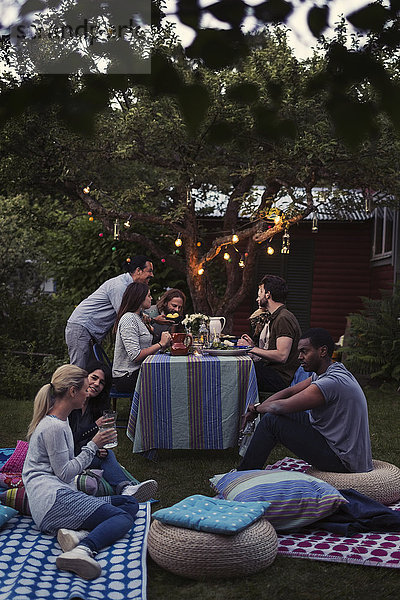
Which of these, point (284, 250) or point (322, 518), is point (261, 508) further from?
point (284, 250)

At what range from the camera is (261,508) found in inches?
146

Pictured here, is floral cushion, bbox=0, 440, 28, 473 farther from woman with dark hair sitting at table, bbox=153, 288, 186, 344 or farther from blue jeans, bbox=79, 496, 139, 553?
woman with dark hair sitting at table, bbox=153, 288, 186, 344

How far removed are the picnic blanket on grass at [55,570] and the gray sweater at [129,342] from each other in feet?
7.06

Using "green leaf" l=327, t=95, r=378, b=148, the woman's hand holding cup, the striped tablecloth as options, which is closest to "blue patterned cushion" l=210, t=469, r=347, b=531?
the striped tablecloth

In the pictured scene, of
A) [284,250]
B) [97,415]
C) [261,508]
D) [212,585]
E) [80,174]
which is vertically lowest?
[212,585]

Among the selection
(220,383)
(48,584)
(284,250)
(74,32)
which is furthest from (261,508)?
(284,250)

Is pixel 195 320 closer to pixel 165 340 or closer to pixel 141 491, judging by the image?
pixel 165 340

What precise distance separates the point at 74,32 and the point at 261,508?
2.61m

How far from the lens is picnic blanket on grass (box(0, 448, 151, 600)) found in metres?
3.12

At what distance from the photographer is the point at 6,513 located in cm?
396

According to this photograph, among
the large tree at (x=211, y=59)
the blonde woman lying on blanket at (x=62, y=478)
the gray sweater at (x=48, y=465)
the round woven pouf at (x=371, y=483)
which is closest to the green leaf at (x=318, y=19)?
the large tree at (x=211, y=59)

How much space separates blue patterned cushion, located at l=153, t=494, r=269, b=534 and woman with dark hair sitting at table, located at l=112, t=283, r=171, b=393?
219 centimetres

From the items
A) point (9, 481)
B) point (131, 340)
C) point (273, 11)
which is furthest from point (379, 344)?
point (273, 11)

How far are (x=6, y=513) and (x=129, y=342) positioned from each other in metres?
2.17
